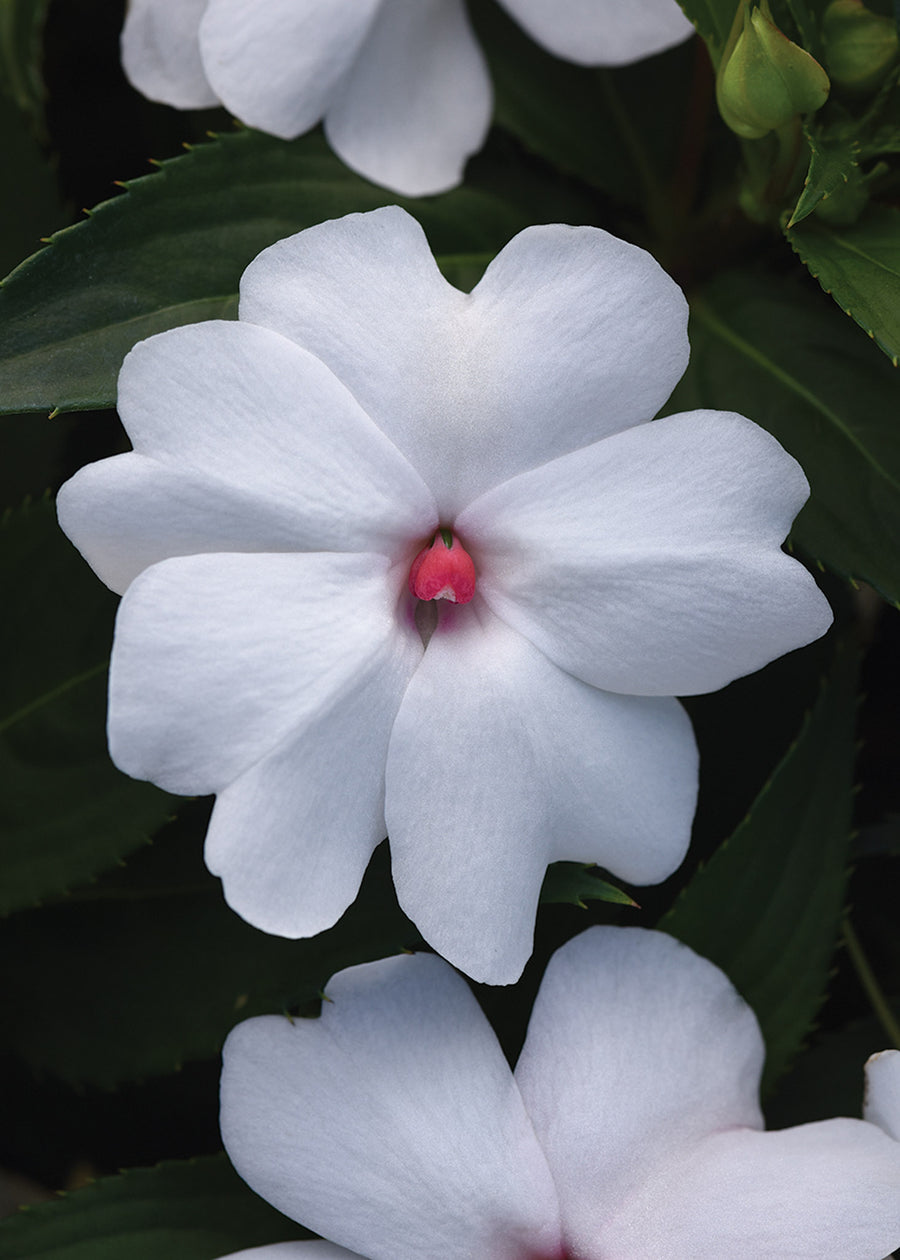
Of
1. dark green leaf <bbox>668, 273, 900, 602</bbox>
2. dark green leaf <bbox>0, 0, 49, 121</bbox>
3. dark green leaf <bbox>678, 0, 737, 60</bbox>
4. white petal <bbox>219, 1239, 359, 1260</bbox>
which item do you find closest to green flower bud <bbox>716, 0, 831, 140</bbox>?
dark green leaf <bbox>678, 0, 737, 60</bbox>

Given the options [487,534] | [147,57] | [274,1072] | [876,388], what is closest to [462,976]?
[274,1072]

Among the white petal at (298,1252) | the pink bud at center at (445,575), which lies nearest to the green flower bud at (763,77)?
the pink bud at center at (445,575)

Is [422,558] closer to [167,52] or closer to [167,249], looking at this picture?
[167,249]

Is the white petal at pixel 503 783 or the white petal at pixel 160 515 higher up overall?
the white petal at pixel 160 515

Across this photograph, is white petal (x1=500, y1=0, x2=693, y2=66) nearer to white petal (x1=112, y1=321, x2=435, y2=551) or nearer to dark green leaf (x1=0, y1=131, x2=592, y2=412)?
dark green leaf (x1=0, y1=131, x2=592, y2=412)

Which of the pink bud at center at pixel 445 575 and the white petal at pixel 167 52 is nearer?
Answer: the pink bud at center at pixel 445 575

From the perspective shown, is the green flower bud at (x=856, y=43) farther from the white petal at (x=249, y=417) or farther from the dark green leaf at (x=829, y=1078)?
the dark green leaf at (x=829, y=1078)

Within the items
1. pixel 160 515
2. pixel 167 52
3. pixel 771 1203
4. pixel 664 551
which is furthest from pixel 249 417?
pixel 771 1203
